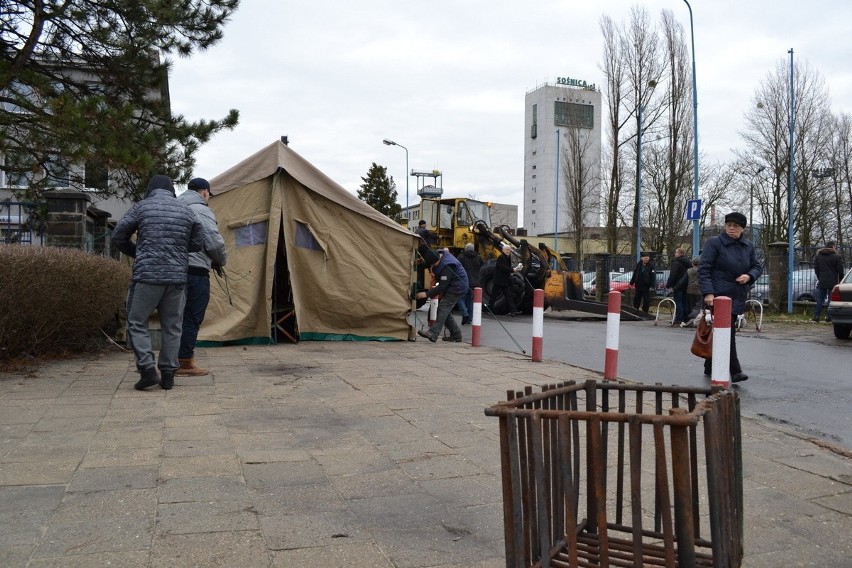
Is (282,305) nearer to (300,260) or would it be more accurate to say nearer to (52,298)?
(300,260)

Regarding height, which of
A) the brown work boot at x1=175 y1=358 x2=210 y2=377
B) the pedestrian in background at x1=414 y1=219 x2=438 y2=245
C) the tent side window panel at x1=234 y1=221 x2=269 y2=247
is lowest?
the brown work boot at x1=175 y1=358 x2=210 y2=377

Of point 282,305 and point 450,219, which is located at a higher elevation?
point 450,219

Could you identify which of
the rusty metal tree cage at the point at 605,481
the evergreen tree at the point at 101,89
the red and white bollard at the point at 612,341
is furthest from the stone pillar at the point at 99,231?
the rusty metal tree cage at the point at 605,481

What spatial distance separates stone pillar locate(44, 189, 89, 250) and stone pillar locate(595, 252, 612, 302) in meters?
19.8

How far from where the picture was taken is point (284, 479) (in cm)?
412

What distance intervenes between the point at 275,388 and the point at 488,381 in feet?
6.66

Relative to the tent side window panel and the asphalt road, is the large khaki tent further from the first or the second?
the asphalt road

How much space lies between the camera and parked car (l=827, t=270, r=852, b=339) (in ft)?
44.4

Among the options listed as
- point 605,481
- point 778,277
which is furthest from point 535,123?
point 605,481

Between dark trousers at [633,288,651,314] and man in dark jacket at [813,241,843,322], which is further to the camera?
dark trousers at [633,288,651,314]

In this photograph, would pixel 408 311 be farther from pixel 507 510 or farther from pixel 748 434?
pixel 507 510

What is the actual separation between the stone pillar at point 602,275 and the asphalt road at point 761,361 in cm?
967

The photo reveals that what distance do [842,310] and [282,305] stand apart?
9.47m

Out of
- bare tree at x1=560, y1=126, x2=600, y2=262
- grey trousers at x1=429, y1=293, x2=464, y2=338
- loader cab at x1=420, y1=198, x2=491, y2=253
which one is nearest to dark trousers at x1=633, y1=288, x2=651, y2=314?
loader cab at x1=420, y1=198, x2=491, y2=253
